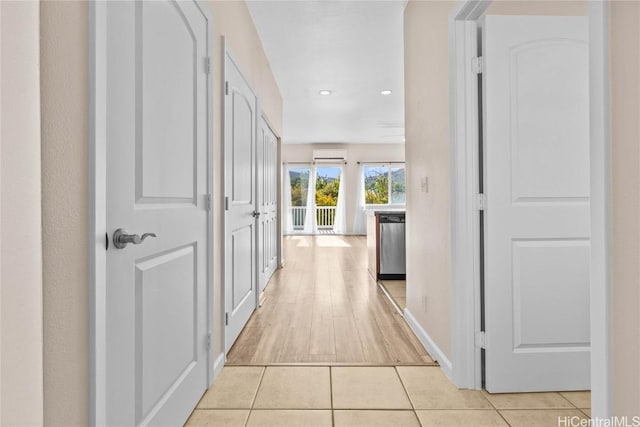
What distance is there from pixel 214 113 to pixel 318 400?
5.12 feet

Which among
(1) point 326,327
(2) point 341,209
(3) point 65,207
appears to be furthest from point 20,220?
(2) point 341,209

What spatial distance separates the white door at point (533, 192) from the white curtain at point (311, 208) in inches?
342

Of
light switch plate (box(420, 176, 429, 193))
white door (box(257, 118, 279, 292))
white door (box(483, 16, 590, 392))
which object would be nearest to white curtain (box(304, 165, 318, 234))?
white door (box(257, 118, 279, 292))

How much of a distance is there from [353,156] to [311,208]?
6.10ft

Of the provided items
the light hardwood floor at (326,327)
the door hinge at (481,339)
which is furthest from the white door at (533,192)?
the light hardwood floor at (326,327)

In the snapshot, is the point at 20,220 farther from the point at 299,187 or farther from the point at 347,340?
the point at 299,187

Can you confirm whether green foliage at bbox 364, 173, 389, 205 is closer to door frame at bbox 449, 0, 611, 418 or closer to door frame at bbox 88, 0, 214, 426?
door frame at bbox 449, 0, 611, 418

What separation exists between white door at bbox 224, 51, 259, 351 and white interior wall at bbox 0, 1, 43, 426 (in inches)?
57.5

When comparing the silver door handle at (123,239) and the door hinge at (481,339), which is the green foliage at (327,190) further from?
the silver door handle at (123,239)

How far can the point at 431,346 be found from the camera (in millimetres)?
2309

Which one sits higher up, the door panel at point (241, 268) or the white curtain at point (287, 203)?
the white curtain at point (287, 203)

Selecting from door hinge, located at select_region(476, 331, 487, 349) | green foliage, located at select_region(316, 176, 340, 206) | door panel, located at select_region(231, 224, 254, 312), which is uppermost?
green foliage, located at select_region(316, 176, 340, 206)

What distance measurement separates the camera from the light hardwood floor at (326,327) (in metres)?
2.29

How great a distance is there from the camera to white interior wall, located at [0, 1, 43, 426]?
0.70 meters
